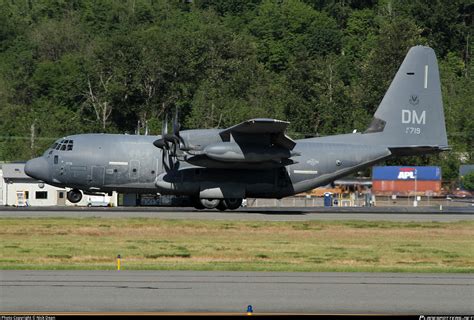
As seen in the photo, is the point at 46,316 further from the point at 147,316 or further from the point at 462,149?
the point at 462,149

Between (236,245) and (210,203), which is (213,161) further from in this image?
(236,245)

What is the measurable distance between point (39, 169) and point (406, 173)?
32540mm

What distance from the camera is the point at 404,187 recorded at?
7062 centimetres

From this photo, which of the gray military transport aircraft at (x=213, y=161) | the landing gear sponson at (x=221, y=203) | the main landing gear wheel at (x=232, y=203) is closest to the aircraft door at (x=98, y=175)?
the gray military transport aircraft at (x=213, y=161)

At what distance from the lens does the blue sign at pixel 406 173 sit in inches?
2749

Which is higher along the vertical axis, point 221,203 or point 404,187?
point 404,187

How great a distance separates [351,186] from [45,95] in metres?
57.0

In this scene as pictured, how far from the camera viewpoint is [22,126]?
3693 inches

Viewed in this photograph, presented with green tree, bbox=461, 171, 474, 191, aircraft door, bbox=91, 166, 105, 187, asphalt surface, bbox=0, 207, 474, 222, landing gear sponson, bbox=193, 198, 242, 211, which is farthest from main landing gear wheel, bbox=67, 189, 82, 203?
green tree, bbox=461, 171, 474, 191

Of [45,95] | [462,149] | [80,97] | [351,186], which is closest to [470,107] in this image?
[462,149]

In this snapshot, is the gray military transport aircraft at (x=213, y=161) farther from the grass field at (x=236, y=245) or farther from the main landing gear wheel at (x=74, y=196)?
the grass field at (x=236, y=245)

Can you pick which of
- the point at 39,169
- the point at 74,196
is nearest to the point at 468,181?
the point at 74,196

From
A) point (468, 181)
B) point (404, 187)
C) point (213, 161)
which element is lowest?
point (404, 187)

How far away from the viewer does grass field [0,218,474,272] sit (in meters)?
27.1
